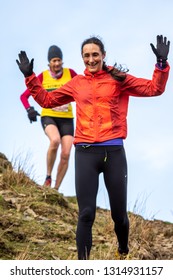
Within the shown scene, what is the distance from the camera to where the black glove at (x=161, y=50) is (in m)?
6.60

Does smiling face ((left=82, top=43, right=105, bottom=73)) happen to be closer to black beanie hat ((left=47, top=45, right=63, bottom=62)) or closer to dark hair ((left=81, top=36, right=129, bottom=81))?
dark hair ((left=81, top=36, right=129, bottom=81))

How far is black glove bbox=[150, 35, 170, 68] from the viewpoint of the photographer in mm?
6602

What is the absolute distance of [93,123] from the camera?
658 cm

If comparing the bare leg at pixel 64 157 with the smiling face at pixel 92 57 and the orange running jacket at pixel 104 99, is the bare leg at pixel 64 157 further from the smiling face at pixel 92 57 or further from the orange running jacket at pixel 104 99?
the smiling face at pixel 92 57

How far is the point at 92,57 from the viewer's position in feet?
22.1

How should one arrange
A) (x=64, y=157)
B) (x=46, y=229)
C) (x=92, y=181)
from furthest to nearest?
(x=64, y=157) → (x=46, y=229) → (x=92, y=181)

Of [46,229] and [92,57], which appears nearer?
[92,57]

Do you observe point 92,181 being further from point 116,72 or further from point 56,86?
point 56,86

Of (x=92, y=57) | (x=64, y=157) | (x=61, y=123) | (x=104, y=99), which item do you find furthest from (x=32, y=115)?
(x=104, y=99)

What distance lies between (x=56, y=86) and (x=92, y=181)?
5239 millimetres
